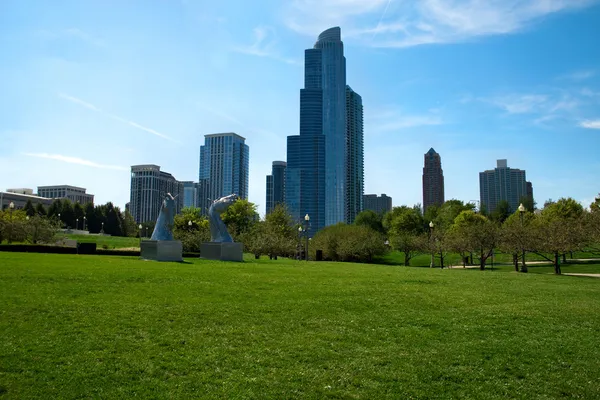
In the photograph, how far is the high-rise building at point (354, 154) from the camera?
17925 cm

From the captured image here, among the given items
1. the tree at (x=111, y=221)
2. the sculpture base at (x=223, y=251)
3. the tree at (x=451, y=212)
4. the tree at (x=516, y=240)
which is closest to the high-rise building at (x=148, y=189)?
the tree at (x=111, y=221)

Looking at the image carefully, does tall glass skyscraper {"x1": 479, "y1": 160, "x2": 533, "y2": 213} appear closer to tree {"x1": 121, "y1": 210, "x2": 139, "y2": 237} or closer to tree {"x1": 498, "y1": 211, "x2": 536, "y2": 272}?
tree {"x1": 121, "y1": 210, "x2": 139, "y2": 237}

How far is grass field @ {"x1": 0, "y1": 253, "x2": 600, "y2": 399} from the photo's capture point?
8102 millimetres

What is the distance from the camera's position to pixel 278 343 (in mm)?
10062

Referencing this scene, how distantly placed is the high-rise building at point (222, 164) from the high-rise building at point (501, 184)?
3382 inches

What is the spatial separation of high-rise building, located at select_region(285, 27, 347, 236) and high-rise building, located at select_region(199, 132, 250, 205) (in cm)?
1874

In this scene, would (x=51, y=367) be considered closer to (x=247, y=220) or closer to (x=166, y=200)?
(x=166, y=200)

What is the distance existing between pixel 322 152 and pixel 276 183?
104ft

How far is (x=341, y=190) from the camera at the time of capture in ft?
567

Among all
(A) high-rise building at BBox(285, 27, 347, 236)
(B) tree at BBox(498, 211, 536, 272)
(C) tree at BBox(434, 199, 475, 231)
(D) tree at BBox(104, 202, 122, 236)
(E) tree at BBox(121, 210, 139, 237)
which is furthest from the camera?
(A) high-rise building at BBox(285, 27, 347, 236)

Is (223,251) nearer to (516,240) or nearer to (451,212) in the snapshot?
(516,240)

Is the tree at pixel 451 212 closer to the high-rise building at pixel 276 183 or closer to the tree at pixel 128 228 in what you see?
the tree at pixel 128 228

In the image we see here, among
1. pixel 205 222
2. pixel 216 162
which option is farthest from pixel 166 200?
pixel 216 162

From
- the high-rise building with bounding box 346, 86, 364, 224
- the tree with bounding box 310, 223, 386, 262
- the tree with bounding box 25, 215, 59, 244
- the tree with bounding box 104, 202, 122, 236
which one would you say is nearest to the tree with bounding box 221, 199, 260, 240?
the tree with bounding box 310, 223, 386, 262
